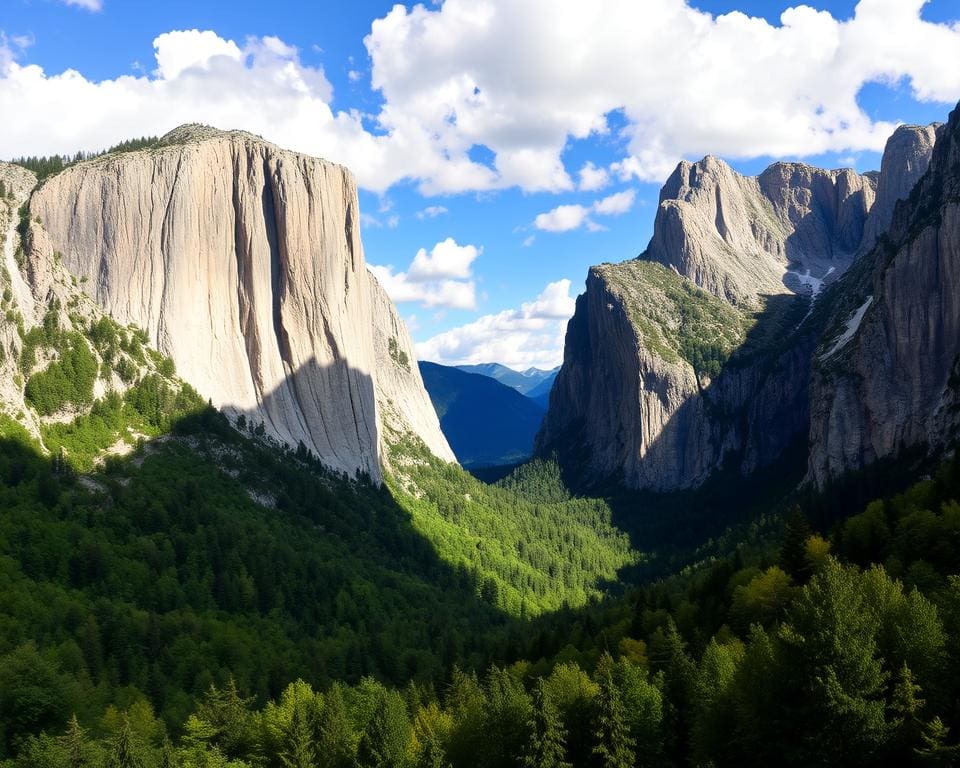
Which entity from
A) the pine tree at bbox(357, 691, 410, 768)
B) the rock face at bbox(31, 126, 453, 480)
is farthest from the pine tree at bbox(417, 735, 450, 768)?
the rock face at bbox(31, 126, 453, 480)

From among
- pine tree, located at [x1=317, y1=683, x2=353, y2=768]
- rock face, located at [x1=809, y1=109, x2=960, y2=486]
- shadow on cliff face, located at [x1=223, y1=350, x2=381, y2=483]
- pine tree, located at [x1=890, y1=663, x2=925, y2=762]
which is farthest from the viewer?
shadow on cliff face, located at [x1=223, y1=350, x2=381, y2=483]

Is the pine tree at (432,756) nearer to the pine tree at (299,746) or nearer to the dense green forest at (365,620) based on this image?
the dense green forest at (365,620)

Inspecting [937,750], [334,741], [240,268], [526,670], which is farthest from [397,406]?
[937,750]

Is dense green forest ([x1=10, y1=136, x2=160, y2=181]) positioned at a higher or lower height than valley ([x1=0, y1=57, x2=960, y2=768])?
higher

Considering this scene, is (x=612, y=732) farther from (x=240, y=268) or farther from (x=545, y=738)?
(x=240, y=268)

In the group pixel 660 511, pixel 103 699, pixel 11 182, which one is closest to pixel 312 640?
pixel 103 699

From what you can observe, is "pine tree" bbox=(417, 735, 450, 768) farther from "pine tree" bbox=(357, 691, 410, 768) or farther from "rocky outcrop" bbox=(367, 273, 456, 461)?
"rocky outcrop" bbox=(367, 273, 456, 461)
